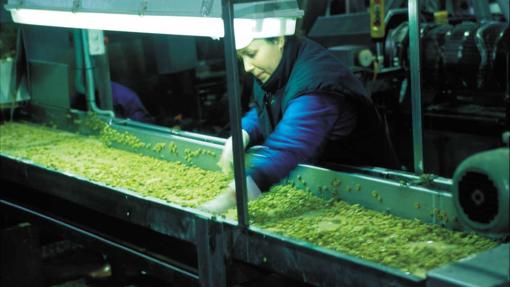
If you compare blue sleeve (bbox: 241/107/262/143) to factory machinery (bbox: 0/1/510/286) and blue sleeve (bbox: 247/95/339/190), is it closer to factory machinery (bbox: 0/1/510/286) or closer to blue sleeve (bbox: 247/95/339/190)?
factory machinery (bbox: 0/1/510/286)

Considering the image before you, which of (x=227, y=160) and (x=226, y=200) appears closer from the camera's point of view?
(x=226, y=200)

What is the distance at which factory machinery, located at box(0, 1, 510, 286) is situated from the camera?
1.73m

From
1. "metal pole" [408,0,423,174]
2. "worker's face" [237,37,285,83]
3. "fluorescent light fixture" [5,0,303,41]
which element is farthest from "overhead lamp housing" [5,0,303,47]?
"metal pole" [408,0,423,174]

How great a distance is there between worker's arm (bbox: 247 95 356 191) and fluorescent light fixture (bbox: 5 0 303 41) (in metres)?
0.32

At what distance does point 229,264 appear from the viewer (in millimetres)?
2432

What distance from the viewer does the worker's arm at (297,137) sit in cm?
258

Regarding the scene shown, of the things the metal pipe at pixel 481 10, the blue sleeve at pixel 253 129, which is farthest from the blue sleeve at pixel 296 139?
the metal pipe at pixel 481 10

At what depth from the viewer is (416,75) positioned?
98.7 inches

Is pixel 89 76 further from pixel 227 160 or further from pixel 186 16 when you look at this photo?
pixel 186 16

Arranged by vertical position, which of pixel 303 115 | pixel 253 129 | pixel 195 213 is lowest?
pixel 195 213

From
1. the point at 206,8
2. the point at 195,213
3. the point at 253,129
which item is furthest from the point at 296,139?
the point at 253,129

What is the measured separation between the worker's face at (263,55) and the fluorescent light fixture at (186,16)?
16cm

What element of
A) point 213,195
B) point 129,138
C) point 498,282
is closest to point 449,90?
point 129,138

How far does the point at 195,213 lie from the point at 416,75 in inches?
37.9
